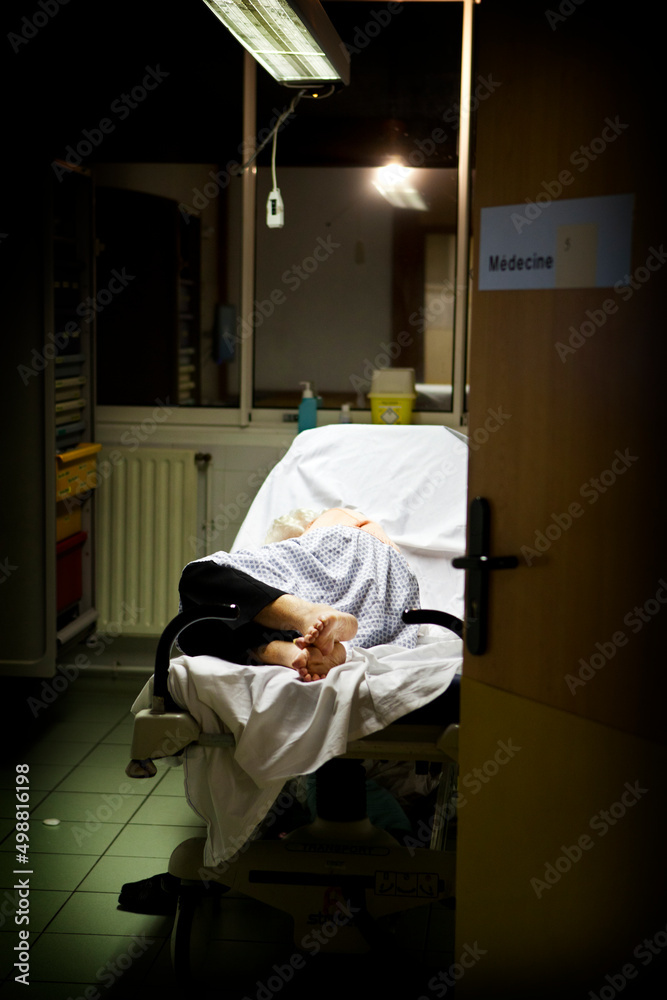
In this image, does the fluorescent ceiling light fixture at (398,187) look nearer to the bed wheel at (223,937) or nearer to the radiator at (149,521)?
the radiator at (149,521)

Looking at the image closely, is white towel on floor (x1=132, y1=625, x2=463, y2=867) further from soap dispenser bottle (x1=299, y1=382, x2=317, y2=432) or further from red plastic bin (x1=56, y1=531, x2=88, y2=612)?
soap dispenser bottle (x1=299, y1=382, x2=317, y2=432)

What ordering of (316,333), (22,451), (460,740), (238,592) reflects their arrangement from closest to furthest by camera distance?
(460,740) → (238,592) → (22,451) → (316,333)

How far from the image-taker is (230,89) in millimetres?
4184

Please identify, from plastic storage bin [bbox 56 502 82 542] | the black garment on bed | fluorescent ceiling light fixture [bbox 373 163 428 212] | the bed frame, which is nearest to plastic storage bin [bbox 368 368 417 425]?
fluorescent ceiling light fixture [bbox 373 163 428 212]

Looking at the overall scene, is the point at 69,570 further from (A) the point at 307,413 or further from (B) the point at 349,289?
(B) the point at 349,289

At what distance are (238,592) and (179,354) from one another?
2449 mm

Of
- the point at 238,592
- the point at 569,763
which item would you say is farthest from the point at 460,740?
the point at 238,592

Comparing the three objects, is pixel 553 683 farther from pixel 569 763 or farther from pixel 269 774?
pixel 269 774

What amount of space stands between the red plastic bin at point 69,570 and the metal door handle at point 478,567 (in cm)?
259

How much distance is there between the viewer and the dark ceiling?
4094mm

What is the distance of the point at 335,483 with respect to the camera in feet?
11.6

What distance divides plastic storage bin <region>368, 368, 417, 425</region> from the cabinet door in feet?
3.18

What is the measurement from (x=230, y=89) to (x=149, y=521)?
190cm

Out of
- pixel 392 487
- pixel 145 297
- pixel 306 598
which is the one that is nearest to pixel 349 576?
pixel 306 598
